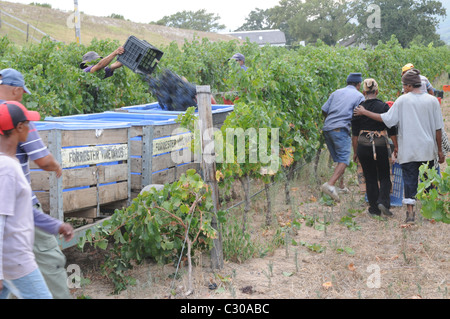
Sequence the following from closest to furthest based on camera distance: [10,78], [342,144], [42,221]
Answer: [42,221] → [10,78] → [342,144]

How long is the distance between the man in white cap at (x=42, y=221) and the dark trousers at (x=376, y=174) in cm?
457

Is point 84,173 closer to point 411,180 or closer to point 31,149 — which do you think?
point 31,149

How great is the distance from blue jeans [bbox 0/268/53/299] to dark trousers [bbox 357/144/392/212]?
16.6 feet

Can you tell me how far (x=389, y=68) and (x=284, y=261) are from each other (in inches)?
465

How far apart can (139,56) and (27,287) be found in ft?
17.5

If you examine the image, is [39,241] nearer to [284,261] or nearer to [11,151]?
[11,151]

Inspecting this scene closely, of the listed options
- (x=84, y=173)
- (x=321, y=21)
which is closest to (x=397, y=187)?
(x=84, y=173)

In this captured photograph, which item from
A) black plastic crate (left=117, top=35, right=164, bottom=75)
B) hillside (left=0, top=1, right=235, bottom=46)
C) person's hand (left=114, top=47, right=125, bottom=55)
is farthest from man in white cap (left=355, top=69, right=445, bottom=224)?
hillside (left=0, top=1, right=235, bottom=46)

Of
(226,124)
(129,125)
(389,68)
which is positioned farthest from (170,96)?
(389,68)

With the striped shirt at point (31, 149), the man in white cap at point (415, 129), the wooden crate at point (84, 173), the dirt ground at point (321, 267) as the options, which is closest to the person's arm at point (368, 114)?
→ the man in white cap at point (415, 129)

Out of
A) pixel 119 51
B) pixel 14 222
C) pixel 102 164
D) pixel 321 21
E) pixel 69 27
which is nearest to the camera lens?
pixel 14 222

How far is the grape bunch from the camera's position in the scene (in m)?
7.33

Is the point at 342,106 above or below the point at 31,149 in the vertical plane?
above

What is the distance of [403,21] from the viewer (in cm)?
6300
